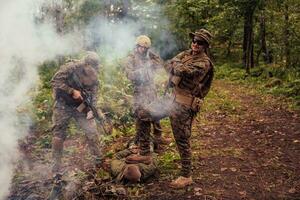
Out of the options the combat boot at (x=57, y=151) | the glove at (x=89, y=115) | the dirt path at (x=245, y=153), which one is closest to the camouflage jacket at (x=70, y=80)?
the glove at (x=89, y=115)

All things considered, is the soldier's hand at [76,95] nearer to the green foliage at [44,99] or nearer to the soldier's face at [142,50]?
the soldier's face at [142,50]

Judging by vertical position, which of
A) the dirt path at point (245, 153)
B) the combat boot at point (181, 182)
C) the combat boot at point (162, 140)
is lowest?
the dirt path at point (245, 153)

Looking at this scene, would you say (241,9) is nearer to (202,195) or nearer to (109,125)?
(109,125)

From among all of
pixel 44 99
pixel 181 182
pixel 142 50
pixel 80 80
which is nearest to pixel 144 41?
pixel 142 50

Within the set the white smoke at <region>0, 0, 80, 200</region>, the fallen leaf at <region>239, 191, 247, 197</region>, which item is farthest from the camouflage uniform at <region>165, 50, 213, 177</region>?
the white smoke at <region>0, 0, 80, 200</region>

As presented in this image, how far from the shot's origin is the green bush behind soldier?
644 cm

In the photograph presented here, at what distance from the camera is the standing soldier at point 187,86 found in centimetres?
643

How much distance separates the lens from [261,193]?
21.1 ft

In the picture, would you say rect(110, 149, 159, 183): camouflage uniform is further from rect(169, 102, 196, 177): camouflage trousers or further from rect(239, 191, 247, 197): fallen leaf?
rect(239, 191, 247, 197): fallen leaf

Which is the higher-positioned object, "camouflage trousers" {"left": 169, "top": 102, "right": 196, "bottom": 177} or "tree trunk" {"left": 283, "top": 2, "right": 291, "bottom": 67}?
"tree trunk" {"left": 283, "top": 2, "right": 291, "bottom": 67}

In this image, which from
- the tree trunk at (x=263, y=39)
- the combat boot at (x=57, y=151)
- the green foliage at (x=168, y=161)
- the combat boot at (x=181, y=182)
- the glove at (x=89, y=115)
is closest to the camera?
the combat boot at (x=181, y=182)

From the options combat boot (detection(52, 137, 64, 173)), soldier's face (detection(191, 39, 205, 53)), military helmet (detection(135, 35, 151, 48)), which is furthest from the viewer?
military helmet (detection(135, 35, 151, 48))

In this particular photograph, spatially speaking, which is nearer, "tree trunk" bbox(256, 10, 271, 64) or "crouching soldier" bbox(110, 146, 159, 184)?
"crouching soldier" bbox(110, 146, 159, 184)

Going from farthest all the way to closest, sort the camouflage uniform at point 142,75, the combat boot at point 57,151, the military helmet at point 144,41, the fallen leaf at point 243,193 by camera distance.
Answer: the camouflage uniform at point 142,75
the military helmet at point 144,41
the combat boot at point 57,151
the fallen leaf at point 243,193
